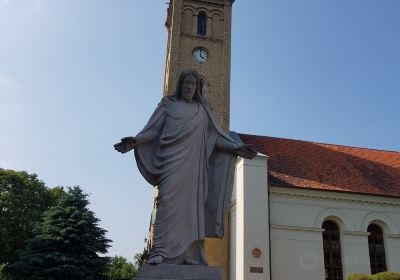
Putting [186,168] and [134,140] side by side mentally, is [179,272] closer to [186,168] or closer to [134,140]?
[186,168]

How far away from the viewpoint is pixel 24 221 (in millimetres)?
33156

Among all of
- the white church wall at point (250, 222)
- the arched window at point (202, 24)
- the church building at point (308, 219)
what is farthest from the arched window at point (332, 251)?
the arched window at point (202, 24)

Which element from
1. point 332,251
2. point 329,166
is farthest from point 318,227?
point 329,166

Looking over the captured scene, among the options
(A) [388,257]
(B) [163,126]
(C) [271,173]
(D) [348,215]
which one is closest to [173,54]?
(C) [271,173]

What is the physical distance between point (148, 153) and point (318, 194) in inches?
787

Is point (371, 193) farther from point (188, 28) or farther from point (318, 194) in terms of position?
point (188, 28)

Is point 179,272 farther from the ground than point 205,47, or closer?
closer

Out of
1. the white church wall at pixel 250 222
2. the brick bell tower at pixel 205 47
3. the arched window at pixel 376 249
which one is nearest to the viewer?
the white church wall at pixel 250 222

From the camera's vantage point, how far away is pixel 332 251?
2281 cm

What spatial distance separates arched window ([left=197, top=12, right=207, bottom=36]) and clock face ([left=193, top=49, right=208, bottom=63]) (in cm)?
163

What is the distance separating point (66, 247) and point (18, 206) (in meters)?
15.9

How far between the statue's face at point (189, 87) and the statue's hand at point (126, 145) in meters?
0.95

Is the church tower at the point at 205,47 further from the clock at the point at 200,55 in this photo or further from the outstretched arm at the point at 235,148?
the outstretched arm at the point at 235,148

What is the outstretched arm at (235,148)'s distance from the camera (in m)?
5.33
